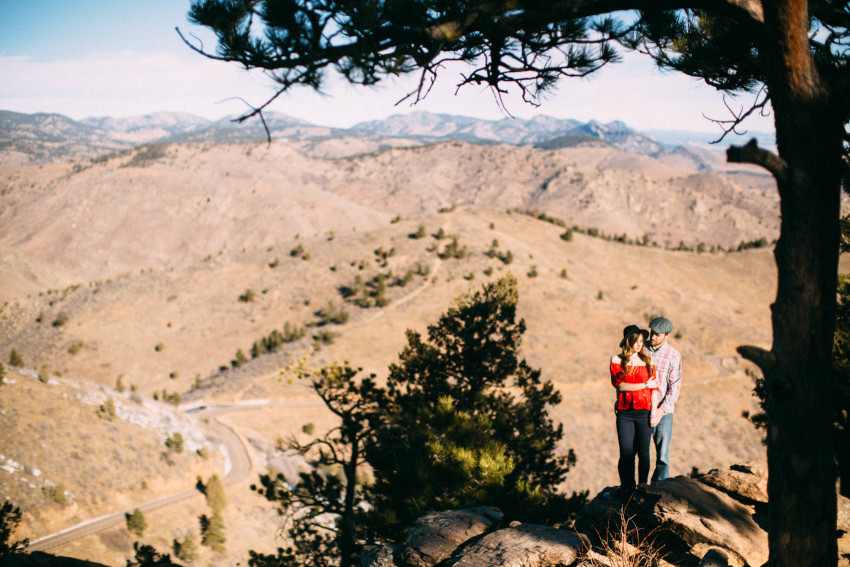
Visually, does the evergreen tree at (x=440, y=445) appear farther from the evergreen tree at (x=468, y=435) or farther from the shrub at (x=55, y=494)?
the shrub at (x=55, y=494)

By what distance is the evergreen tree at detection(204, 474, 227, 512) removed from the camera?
21219mm

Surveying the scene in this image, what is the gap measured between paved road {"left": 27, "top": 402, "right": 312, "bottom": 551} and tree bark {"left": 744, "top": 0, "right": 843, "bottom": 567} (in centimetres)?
2252

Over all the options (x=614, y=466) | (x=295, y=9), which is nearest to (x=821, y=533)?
(x=295, y=9)

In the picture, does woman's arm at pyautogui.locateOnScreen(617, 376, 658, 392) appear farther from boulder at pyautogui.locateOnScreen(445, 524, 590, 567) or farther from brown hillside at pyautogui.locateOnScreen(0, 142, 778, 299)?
brown hillside at pyautogui.locateOnScreen(0, 142, 778, 299)

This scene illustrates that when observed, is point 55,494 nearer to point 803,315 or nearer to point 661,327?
point 661,327

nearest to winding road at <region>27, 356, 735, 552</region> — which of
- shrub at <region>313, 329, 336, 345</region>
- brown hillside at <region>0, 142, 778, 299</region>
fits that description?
shrub at <region>313, 329, 336, 345</region>

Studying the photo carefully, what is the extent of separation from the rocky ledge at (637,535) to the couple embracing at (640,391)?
0.40 metres

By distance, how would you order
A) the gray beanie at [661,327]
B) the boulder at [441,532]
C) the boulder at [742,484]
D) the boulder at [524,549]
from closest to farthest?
1. the boulder at [524,549]
2. the boulder at [441,532]
3. the boulder at [742,484]
4. the gray beanie at [661,327]

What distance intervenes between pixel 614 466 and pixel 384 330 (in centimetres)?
2076

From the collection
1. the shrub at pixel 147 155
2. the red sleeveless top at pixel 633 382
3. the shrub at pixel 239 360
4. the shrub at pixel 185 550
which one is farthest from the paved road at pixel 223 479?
the shrub at pixel 147 155

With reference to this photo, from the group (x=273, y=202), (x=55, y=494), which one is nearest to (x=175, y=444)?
(x=55, y=494)

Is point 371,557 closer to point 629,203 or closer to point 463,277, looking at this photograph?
point 463,277

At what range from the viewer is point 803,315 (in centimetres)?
360

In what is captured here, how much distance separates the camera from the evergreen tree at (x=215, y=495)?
21.2 metres
